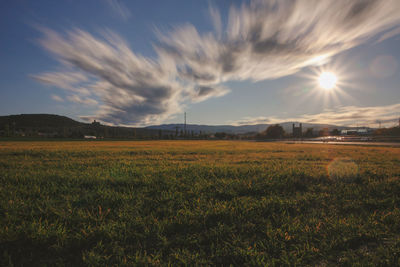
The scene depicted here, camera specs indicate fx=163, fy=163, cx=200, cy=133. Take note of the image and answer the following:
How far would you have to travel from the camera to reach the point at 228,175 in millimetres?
3746

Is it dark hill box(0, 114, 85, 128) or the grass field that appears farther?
dark hill box(0, 114, 85, 128)

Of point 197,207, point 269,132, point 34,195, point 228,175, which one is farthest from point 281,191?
point 269,132

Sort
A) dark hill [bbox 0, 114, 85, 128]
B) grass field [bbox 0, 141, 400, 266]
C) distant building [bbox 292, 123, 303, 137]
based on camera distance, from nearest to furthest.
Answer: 1. grass field [bbox 0, 141, 400, 266]
2. distant building [bbox 292, 123, 303, 137]
3. dark hill [bbox 0, 114, 85, 128]

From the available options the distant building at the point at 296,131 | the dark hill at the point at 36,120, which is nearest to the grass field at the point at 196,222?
the distant building at the point at 296,131

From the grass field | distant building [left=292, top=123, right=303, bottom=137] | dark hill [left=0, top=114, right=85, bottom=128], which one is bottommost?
the grass field

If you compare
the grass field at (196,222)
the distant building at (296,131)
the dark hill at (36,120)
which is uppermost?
the dark hill at (36,120)

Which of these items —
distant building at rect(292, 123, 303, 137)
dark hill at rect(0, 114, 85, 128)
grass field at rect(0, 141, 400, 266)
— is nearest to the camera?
grass field at rect(0, 141, 400, 266)

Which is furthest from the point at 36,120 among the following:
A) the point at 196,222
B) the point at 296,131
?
the point at 296,131

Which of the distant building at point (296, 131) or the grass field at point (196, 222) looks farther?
the distant building at point (296, 131)

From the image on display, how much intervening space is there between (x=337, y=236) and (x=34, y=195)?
4.12 meters

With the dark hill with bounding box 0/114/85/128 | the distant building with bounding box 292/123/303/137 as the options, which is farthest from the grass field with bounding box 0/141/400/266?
the dark hill with bounding box 0/114/85/128

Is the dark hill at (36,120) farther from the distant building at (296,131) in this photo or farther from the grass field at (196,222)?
the grass field at (196,222)

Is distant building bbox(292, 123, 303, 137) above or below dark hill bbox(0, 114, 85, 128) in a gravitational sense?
below

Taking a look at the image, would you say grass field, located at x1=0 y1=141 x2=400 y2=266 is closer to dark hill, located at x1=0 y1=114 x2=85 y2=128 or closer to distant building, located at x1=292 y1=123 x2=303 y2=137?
distant building, located at x1=292 y1=123 x2=303 y2=137
